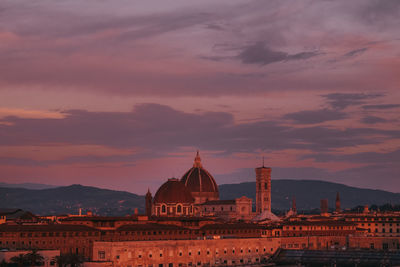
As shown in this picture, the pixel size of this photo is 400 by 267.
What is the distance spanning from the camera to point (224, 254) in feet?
485

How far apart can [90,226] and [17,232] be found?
17.5m

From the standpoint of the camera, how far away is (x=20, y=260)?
371 feet

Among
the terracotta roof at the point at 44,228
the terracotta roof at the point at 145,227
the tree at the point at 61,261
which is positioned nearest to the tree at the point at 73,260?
the tree at the point at 61,261

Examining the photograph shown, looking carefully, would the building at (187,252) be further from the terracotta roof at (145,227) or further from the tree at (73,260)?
the tree at (73,260)

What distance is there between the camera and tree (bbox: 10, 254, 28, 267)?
113m

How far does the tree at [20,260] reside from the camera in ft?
371

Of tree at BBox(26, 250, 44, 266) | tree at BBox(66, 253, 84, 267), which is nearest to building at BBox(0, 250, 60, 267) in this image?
tree at BBox(26, 250, 44, 266)

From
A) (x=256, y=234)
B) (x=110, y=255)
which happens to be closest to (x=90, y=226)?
(x=110, y=255)

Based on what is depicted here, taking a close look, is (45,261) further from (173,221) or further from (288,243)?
(288,243)

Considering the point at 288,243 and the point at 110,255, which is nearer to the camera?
the point at 110,255

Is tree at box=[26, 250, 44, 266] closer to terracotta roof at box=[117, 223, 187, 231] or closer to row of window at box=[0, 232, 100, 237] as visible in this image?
row of window at box=[0, 232, 100, 237]

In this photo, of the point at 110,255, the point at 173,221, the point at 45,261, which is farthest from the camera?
the point at 173,221

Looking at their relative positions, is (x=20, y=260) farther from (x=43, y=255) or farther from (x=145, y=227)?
(x=145, y=227)

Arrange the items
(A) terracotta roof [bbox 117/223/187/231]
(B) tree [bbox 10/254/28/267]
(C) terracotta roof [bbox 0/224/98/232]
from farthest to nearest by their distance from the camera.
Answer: (A) terracotta roof [bbox 117/223/187/231]
(C) terracotta roof [bbox 0/224/98/232]
(B) tree [bbox 10/254/28/267]
